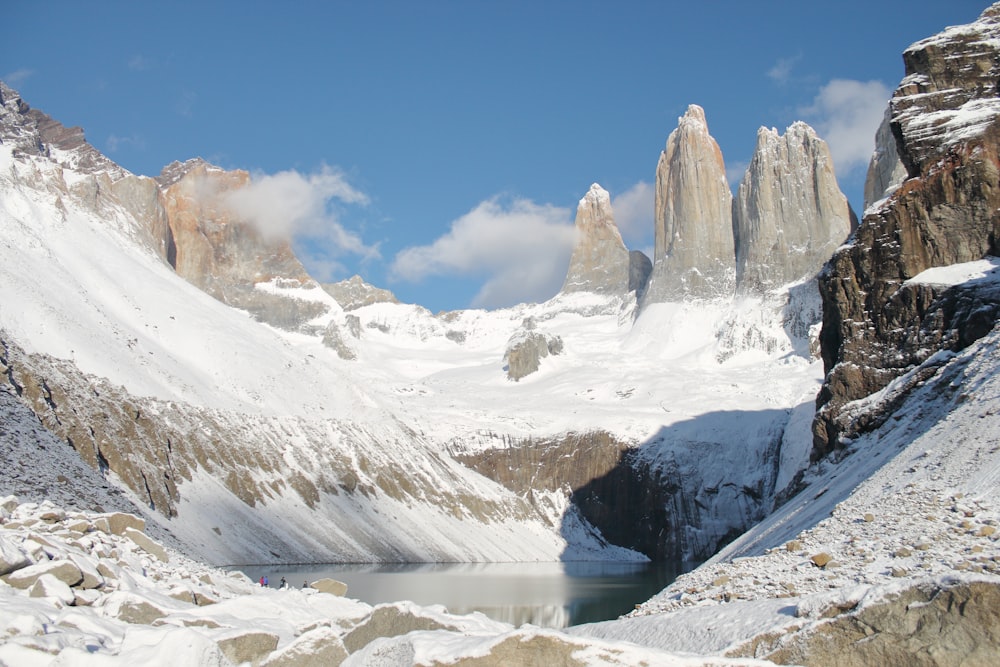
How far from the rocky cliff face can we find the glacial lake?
73.9ft

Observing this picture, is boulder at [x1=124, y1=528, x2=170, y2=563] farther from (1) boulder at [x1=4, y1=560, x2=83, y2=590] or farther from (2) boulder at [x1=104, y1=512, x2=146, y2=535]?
(1) boulder at [x1=4, y1=560, x2=83, y2=590]

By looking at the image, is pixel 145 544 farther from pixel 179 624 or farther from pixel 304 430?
pixel 304 430

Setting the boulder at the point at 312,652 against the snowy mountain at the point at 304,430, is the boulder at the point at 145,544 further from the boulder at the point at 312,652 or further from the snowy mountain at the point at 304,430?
the snowy mountain at the point at 304,430

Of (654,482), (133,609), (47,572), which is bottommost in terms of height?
(654,482)

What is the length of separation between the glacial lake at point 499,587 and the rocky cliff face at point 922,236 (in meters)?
22.5

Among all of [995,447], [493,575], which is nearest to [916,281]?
[995,447]

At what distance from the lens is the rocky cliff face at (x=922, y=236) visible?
6650 cm

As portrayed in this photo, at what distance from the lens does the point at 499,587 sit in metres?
80.6

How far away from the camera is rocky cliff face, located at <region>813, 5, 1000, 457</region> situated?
66.5m

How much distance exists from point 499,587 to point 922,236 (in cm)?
4516

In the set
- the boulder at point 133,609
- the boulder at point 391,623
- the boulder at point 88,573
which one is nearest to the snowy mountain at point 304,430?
the boulder at point 88,573

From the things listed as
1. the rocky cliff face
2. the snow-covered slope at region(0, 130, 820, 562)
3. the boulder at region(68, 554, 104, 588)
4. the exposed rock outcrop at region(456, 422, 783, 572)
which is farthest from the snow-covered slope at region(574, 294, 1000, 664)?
the exposed rock outcrop at region(456, 422, 783, 572)

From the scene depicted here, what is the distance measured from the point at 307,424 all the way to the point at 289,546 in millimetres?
33102

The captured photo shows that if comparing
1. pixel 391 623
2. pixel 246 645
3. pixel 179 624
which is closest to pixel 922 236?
pixel 391 623
